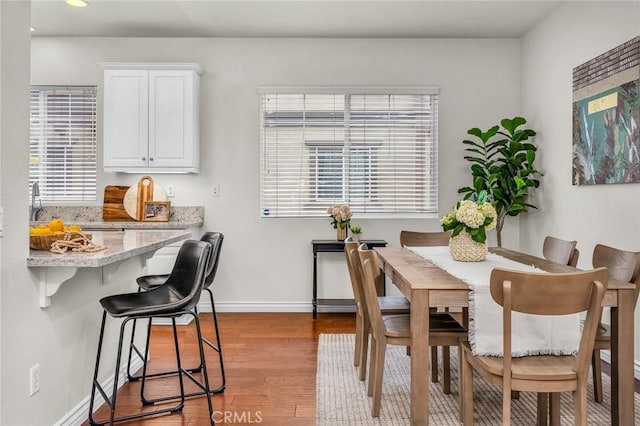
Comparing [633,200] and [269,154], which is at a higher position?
[269,154]

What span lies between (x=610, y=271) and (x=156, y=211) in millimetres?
3781

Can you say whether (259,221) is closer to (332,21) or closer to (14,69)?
(332,21)

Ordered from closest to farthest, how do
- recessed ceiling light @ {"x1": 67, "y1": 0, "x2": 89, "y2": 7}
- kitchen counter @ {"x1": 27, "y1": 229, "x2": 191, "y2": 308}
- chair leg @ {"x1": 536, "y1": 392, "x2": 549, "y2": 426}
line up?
kitchen counter @ {"x1": 27, "y1": 229, "x2": 191, "y2": 308}
chair leg @ {"x1": 536, "y1": 392, "x2": 549, "y2": 426}
recessed ceiling light @ {"x1": 67, "y1": 0, "x2": 89, "y2": 7}

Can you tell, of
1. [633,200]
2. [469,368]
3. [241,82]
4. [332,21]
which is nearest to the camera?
[469,368]

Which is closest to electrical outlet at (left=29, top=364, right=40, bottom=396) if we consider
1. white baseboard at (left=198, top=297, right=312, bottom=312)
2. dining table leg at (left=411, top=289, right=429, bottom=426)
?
dining table leg at (left=411, top=289, right=429, bottom=426)

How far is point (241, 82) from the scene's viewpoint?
15.1 ft

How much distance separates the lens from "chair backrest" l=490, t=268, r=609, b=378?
1602 mm

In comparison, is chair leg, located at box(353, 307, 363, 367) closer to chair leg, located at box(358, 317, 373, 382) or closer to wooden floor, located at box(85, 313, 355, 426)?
chair leg, located at box(358, 317, 373, 382)

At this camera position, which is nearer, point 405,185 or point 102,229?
point 102,229

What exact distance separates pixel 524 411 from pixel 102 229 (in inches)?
140

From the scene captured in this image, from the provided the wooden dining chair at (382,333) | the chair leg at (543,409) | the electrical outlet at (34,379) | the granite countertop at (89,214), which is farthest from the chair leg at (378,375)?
the granite countertop at (89,214)

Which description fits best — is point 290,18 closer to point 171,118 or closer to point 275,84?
point 275,84

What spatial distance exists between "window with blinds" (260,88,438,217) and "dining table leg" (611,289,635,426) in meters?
2.75

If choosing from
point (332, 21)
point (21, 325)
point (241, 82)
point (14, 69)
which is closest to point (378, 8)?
point (332, 21)
